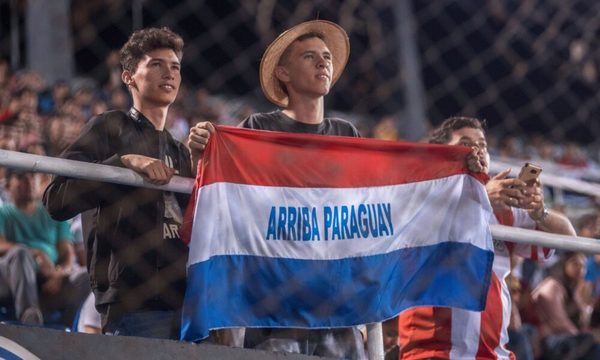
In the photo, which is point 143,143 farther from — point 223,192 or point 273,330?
point 273,330

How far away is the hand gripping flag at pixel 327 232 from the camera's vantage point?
13.3 feet

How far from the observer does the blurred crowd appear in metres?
6.71

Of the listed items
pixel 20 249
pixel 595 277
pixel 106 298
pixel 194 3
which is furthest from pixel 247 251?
pixel 194 3

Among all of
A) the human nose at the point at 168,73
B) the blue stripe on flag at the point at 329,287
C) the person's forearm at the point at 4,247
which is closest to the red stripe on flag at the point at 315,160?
the blue stripe on flag at the point at 329,287

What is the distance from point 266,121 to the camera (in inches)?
178

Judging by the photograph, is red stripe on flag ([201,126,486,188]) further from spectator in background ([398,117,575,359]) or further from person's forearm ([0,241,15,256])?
person's forearm ([0,241,15,256])

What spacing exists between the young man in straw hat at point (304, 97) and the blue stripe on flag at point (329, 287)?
0.12 metres

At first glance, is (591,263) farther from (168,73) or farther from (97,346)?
(97,346)

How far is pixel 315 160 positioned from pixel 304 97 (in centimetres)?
42

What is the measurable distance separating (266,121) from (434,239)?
70 cm

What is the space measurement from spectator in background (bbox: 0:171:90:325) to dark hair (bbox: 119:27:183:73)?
140 centimetres

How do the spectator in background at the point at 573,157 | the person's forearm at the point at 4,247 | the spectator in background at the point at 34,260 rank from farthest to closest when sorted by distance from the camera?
the spectator in background at the point at 573,157, the person's forearm at the point at 4,247, the spectator in background at the point at 34,260

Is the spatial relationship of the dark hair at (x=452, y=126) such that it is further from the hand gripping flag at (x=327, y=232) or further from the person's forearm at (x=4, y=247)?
the person's forearm at (x=4, y=247)

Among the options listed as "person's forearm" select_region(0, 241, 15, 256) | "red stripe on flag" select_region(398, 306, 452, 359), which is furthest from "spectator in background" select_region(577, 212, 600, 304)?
"person's forearm" select_region(0, 241, 15, 256)
